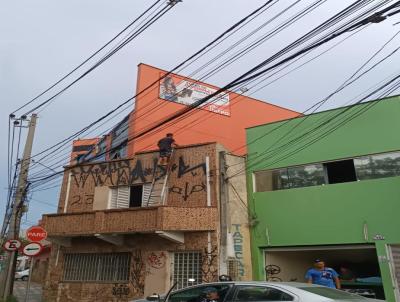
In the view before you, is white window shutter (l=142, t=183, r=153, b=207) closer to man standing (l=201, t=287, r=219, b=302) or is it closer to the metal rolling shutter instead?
the metal rolling shutter

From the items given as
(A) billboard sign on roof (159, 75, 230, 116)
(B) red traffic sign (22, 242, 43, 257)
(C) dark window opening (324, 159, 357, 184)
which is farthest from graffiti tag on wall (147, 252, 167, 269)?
(A) billboard sign on roof (159, 75, 230, 116)

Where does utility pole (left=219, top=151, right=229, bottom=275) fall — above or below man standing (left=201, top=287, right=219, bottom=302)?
above

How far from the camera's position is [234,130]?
23.6m

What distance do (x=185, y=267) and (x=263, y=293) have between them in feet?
27.7

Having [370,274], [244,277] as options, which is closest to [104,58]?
[244,277]

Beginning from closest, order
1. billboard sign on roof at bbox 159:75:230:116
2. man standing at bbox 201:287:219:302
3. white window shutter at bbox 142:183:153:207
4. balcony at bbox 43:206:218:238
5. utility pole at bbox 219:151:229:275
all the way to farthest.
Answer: man standing at bbox 201:287:219:302 < utility pole at bbox 219:151:229:275 < balcony at bbox 43:206:218:238 < white window shutter at bbox 142:183:153:207 < billboard sign on roof at bbox 159:75:230:116

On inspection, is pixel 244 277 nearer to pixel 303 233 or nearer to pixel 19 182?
pixel 303 233

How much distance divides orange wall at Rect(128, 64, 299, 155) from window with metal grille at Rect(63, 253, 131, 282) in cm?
517

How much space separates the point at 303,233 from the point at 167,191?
16.8 feet

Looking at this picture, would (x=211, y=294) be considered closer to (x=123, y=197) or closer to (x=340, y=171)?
(x=340, y=171)

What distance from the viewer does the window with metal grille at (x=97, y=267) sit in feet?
50.0

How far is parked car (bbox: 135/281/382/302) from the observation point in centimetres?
569

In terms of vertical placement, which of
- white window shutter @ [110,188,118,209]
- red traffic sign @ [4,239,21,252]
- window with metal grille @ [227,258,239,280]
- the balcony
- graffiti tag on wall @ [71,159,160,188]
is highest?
Answer: graffiti tag on wall @ [71,159,160,188]

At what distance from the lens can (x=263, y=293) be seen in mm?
6109
